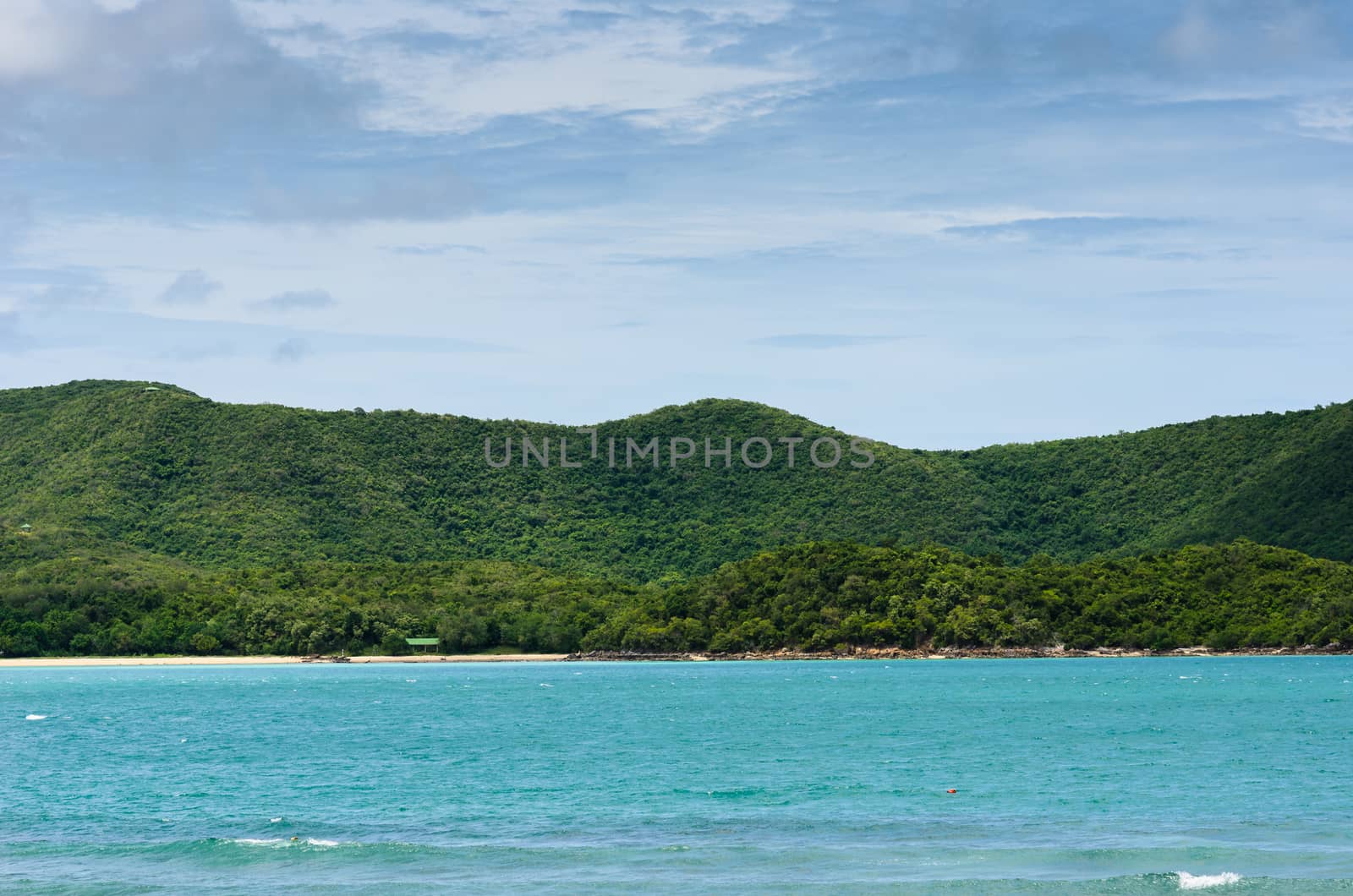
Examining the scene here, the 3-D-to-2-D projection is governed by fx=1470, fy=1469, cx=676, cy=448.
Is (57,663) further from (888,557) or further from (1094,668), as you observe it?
(1094,668)

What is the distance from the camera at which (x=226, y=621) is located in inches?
4815

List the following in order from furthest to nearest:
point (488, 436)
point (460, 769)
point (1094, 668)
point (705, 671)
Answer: point (488, 436) → point (705, 671) → point (1094, 668) → point (460, 769)

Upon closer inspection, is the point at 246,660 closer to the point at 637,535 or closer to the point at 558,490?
the point at 637,535

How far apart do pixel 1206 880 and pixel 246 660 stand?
106m

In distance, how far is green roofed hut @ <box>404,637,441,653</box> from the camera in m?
128

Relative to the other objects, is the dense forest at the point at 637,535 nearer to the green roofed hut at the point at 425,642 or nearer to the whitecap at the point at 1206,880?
the green roofed hut at the point at 425,642

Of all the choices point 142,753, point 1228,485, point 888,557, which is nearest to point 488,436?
point 888,557

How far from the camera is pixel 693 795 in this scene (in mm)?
35281

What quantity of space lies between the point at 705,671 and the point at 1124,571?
126ft

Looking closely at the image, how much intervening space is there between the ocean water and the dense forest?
1742 inches

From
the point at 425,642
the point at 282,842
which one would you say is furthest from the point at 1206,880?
the point at 425,642

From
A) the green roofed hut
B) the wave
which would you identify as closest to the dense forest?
the green roofed hut

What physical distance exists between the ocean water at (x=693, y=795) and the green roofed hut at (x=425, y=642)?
50.8 metres

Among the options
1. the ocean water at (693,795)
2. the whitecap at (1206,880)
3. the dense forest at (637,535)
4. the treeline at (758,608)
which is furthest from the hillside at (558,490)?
the whitecap at (1206,880)
